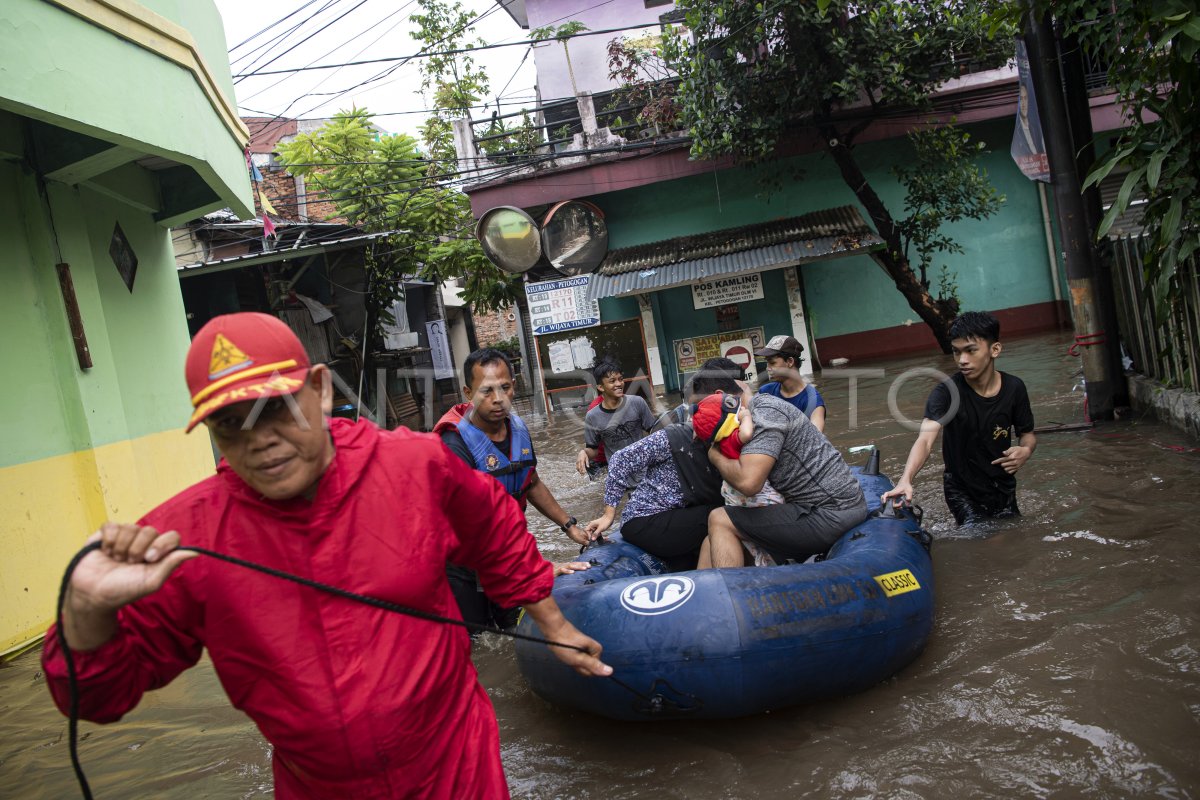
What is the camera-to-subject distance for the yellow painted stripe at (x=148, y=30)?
228 inches

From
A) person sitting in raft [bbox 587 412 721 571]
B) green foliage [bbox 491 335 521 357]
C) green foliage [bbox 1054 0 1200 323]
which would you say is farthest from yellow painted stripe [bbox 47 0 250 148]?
green foliage [bbox 491 335 521 357]

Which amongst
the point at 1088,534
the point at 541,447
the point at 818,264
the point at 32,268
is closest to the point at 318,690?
the point at 1088,534

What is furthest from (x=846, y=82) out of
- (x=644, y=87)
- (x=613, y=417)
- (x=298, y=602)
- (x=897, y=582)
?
(x=298, y=602)

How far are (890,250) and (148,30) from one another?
11.2m

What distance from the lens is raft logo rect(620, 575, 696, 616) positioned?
3662mm

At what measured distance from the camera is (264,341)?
1.77m

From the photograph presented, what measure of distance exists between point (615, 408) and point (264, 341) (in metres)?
5.47

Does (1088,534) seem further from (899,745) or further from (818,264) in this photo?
(818,264)

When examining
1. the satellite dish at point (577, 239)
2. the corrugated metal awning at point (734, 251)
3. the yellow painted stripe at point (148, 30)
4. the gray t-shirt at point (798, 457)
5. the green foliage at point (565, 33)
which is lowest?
the gray t-shirt at point (798, 457)

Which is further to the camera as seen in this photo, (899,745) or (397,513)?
(899,745)

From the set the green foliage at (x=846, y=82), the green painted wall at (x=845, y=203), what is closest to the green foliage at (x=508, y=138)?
the green painted wall at (x=845, y=203)

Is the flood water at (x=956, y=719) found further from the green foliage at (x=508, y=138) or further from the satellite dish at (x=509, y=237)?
the green foliage at (x=508, y=138)

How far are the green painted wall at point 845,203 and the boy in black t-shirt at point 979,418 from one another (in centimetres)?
1061

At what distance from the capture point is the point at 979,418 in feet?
17.6
